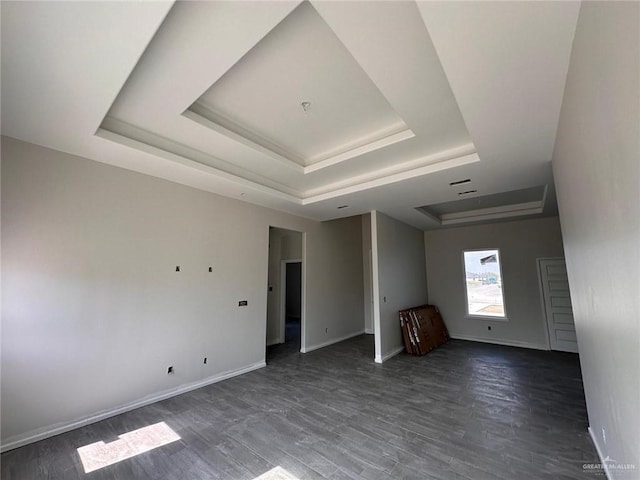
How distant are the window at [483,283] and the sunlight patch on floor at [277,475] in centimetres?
616

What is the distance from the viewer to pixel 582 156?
5.57 feet

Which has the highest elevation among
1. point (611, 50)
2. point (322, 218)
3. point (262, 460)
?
point (322, 218)

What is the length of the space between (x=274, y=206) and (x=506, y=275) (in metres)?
5.78

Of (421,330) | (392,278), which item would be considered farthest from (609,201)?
(421,330)

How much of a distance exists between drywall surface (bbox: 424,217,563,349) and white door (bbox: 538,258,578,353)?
12 centimetres

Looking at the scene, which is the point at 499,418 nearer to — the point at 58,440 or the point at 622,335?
the point at 622,335

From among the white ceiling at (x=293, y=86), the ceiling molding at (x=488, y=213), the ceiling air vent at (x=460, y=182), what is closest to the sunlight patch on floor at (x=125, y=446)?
the white ceiling at (x=293, y=86)

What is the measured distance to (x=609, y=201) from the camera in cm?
129

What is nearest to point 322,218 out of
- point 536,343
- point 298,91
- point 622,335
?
point 298,91

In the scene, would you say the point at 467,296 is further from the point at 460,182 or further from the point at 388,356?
the point at 460,182

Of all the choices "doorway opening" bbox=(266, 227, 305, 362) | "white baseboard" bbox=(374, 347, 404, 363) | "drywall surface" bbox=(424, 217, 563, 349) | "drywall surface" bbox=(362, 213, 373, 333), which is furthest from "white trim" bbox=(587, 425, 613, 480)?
"drywall surface" bbox=(362, 213, 373, 333)

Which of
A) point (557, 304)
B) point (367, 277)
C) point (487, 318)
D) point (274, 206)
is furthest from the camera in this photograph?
point (367, 277)

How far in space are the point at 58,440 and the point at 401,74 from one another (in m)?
4.53

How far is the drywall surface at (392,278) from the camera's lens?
5059 mm
